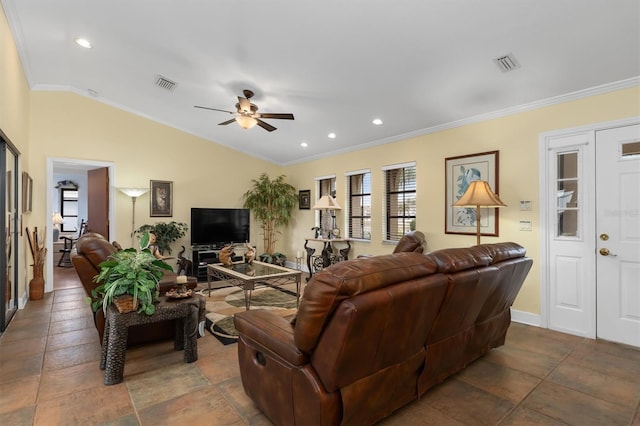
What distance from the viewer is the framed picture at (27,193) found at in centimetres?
445

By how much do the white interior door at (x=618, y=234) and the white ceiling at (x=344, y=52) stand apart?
63cm

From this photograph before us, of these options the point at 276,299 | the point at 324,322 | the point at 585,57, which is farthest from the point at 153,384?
the point at 585,57

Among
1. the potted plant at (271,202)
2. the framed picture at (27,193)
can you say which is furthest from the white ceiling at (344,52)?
the potted plant at (271,202)

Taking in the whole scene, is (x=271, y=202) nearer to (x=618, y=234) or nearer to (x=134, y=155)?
(x=134, y=155)

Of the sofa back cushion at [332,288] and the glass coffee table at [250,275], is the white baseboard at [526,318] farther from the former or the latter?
the sofa back cushion at [332,288]

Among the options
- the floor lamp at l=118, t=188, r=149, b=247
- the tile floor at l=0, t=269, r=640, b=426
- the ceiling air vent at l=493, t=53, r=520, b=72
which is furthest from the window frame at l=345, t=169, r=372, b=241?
the floor lamp at l=118, t=188, r=149, b=247

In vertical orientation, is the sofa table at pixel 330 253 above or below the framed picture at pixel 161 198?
below

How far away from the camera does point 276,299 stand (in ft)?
15.7

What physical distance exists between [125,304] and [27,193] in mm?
3597

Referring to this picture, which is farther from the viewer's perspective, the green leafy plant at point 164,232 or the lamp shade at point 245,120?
the green leafy plant at point 164,232

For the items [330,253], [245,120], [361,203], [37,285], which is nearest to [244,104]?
[245,120]

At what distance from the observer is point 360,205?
620 centimetres

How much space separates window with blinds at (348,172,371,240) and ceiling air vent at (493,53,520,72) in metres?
2.96

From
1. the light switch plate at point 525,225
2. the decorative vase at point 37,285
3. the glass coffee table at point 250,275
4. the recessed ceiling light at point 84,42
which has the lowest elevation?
the decorative vase at point 37,285
